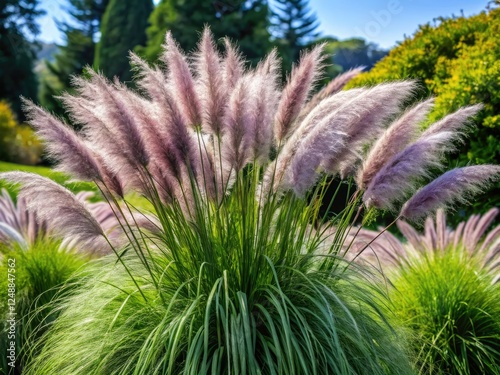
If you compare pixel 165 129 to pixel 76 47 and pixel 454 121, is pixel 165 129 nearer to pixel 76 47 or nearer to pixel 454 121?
pixel 454 121

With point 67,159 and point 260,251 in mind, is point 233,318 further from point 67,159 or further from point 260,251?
point 67,159

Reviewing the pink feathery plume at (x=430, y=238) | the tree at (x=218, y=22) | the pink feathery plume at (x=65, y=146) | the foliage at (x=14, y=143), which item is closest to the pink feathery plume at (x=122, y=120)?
the pink feathery plume at (x=65, y=146)

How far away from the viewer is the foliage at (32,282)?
11.1ft

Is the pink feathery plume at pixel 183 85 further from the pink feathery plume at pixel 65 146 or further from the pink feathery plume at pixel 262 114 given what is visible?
the pink feathery plume at pixel 65 146

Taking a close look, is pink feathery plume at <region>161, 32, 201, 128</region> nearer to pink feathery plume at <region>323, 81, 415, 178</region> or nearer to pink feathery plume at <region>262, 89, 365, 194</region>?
pink feathery plume at <region>262, 89, 365, 194</region>

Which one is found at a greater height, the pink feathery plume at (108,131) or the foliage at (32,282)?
the pink feathery plume at (108,131)

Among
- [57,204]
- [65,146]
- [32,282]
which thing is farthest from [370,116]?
[32,282]

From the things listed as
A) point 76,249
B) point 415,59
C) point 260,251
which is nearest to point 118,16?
point 415,59

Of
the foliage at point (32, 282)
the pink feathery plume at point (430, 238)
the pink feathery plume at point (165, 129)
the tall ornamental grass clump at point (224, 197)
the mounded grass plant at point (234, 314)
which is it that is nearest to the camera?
the mounded grass plant at point (234, 314)

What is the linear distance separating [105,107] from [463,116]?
169 cm

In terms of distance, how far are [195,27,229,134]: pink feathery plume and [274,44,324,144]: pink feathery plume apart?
28cm

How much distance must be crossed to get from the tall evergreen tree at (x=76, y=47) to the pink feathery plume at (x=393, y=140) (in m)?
23.6

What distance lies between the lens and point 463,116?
2.72 meters

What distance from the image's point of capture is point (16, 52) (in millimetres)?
23906
